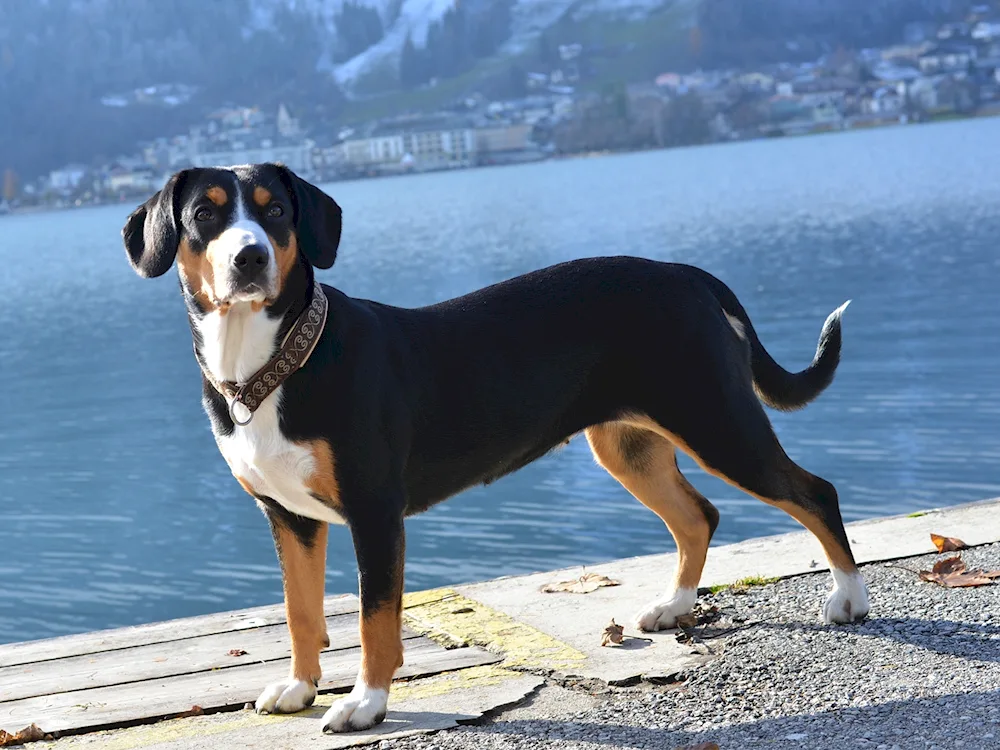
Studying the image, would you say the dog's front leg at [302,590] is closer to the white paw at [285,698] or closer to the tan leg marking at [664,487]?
the white paw at [285,698]

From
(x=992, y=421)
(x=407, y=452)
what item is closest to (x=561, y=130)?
(x=992, y=421)

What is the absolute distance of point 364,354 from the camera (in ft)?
14.4

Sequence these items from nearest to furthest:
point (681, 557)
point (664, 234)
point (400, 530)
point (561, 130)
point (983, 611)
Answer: point (400, 530)
point (983, 611)
point (681, 557)
point (664, 234)
point (561, 130)

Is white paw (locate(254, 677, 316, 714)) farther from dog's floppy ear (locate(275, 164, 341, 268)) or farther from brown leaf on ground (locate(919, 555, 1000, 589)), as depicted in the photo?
brown leaf on ground (locate(919, 555, 1000, 589))

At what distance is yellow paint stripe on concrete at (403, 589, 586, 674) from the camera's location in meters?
4.84

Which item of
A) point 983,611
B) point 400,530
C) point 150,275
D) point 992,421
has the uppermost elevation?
point 150,275

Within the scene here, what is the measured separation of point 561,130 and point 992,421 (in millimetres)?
129854

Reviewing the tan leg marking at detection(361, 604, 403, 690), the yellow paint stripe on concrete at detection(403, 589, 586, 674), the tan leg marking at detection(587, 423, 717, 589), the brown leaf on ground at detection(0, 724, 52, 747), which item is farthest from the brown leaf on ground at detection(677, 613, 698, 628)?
the brown leaf on ground at detection(0, 724, 52, 747)

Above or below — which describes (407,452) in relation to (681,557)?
above

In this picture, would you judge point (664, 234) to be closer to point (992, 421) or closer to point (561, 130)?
point (992, 421)

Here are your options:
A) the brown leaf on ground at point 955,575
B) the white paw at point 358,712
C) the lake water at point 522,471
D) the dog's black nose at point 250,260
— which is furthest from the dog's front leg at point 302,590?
the lake water at point 522,471

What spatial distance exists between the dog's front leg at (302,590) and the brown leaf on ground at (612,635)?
1068 millimetres

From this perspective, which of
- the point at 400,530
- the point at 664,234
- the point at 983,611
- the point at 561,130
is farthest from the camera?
the point at 561,130

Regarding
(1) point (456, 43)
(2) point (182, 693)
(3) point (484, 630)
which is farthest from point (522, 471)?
(1) point (456, 43)
